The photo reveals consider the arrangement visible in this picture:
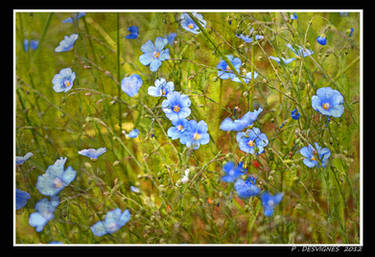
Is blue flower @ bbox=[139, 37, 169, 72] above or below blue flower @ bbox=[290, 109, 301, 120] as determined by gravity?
above

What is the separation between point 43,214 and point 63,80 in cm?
49

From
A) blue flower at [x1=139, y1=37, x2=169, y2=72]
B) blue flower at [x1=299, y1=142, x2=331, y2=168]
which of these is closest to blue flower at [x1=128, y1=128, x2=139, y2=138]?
blue flower at [x1=139, y1=37, x2=169, y2=72]

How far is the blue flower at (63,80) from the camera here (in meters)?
1.36

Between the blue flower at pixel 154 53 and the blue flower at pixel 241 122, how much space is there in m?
0.34

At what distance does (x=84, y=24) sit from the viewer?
4.58 feet

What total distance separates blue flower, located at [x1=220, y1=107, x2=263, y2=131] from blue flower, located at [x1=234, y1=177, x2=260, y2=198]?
0.18 metres

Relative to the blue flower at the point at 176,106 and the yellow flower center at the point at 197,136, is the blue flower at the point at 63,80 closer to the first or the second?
the blue flower at the point at 176,106

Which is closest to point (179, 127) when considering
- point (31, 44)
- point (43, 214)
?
point (43, 214)

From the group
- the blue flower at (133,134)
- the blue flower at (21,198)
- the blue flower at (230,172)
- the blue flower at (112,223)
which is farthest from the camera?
the blue flower at (133,134)

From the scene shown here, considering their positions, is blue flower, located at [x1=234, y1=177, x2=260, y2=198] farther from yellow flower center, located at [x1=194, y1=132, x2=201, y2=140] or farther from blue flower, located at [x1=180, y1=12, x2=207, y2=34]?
blue flower, located at [x1=180, y1=12, x2=207, y2=34]

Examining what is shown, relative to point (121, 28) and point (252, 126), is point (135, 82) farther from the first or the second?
point (252, 126)

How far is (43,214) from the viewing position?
1174 mm

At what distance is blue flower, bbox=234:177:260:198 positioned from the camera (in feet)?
3.48

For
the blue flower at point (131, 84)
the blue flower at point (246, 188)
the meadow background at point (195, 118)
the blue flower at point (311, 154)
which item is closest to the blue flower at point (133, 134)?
the meadow background at point (195, 118)
